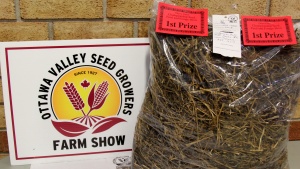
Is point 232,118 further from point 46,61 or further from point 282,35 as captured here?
point 46,61

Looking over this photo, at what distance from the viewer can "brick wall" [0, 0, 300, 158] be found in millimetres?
821

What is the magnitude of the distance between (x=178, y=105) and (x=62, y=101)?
36cm

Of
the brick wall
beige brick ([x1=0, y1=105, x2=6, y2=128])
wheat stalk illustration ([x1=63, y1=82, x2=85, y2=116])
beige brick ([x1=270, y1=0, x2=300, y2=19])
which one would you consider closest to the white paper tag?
the brick wall

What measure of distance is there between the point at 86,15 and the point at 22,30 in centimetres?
17

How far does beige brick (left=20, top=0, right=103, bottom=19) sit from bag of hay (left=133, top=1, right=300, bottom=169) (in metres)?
0.25

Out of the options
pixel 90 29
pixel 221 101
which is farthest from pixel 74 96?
pixel 221 101

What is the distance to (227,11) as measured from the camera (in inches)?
34.8

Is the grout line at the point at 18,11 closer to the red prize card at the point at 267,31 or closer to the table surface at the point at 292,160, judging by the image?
the table surface at the point at 292,160

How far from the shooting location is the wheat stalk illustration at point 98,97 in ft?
2.81

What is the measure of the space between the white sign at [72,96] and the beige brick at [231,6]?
0.19 m

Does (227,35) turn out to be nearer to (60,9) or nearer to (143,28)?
(143,28)

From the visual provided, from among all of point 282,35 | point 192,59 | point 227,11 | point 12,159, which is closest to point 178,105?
point 192,59

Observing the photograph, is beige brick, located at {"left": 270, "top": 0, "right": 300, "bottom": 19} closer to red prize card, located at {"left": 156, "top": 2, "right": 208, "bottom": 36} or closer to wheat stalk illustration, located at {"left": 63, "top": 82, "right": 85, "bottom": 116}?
red prize card, located at {"left": 156, "top": 2, "right": 208, "bottom": 36}

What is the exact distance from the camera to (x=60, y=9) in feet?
2.71
